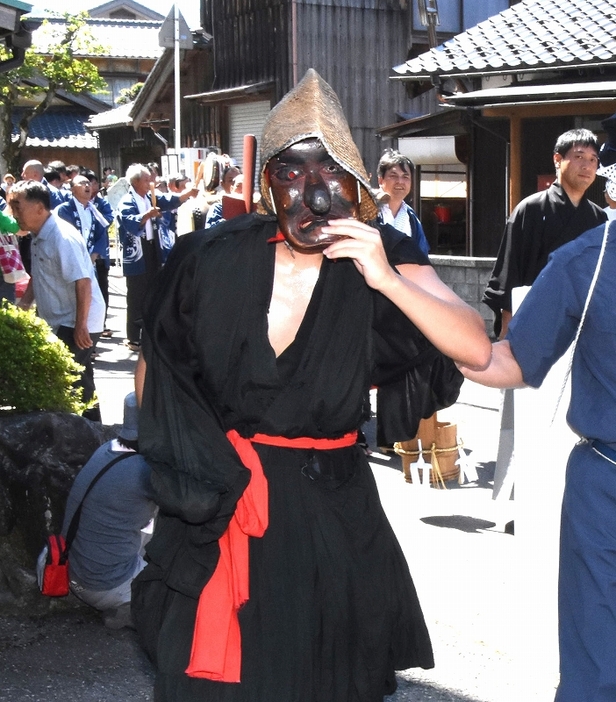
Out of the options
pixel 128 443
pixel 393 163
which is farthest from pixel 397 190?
pixel 128 443

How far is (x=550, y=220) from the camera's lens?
6.41 m

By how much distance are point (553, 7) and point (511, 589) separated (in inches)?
444

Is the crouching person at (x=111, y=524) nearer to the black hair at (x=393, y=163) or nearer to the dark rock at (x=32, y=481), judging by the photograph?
Answer: the dark rock at (x=32, y=481)

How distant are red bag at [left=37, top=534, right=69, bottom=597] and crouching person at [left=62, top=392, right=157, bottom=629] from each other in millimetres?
59

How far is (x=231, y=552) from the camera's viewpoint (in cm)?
287

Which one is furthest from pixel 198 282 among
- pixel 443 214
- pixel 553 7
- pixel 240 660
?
pixel 443 214

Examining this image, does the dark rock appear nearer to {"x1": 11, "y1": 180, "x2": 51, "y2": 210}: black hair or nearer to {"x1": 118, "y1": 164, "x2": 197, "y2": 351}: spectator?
{"x1": 11, "y1": 180, "x2": 51, "y2": 210}: black hair

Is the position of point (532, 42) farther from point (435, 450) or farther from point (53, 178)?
point (435, 450)

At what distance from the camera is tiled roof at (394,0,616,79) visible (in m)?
13.1

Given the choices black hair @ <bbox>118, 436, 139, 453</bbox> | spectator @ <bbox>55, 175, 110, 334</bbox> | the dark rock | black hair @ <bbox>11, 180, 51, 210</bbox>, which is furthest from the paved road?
spectator @ <bbox>55, 175, 110, 334</bbox>

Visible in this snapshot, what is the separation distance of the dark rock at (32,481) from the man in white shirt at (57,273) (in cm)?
203

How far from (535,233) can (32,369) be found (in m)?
2.77

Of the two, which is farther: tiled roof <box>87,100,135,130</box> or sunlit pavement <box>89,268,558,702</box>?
tiled roof <box>87,100,135,130</box>

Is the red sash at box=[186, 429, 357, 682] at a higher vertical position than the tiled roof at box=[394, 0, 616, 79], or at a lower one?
lower
